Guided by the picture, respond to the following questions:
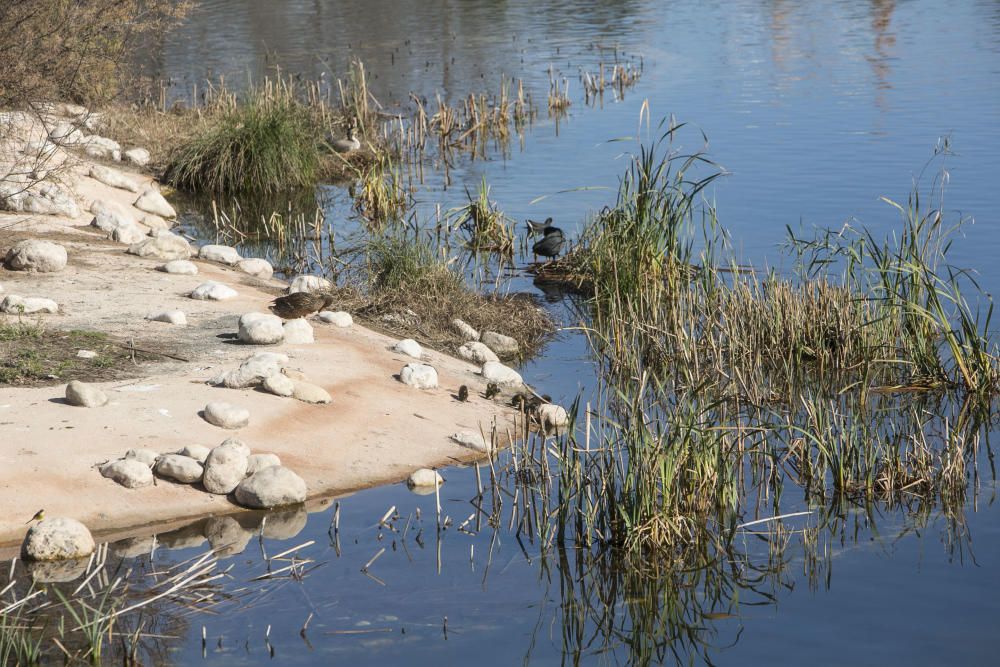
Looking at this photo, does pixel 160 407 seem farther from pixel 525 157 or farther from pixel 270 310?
pixel 525 157

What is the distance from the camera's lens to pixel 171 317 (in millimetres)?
9867

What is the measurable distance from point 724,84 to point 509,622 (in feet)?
64.0

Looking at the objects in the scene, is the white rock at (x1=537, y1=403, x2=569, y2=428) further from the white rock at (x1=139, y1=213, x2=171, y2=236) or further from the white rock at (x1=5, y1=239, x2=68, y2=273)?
the white rock at (x1=139, y1=213, x2=171, y2=236)

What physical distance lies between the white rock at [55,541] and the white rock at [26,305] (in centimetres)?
351

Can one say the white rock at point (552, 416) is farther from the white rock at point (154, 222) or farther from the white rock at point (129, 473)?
the white rock at point (154, 222)

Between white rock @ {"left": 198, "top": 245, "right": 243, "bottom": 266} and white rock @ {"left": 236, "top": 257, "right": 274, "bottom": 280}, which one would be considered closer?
white rock @ {"left": 236, "top": 257, "right": 274, "bottom": 280}

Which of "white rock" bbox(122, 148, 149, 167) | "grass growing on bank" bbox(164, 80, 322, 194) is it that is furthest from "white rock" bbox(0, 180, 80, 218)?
"white rock" bbox(122, 148, 149, 167)

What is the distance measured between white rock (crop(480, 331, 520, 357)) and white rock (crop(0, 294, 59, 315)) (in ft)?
11.6

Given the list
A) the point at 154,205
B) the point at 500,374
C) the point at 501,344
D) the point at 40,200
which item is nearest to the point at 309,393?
the point at 500,374

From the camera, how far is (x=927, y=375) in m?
9.35

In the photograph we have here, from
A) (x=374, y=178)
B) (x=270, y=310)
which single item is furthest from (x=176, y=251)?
(x=374, y=178)

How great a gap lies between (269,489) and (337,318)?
10.9 ft

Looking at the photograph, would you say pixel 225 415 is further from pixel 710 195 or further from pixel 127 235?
pixel 710 195

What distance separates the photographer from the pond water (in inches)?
233
